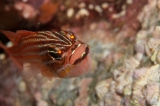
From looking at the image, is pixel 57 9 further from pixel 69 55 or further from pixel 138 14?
pixel 69 55

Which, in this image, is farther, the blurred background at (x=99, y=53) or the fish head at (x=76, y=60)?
the blurred background at (x=99, y=53)

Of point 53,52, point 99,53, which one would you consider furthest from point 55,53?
point 99,53

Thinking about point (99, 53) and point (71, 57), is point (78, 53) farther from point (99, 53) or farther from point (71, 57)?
point (99, 53)

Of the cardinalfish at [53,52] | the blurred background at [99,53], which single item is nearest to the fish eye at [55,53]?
the cardinalfish at [53,52]

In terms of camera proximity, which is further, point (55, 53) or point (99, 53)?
point (99, 53)

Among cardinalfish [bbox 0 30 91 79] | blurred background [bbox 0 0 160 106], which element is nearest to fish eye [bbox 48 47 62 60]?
cardinalfish [bbox 0 30 91 79]

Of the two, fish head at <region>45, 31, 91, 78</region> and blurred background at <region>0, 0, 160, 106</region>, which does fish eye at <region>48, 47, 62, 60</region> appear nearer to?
fish head at <region>45, 31, 91, 78</region>

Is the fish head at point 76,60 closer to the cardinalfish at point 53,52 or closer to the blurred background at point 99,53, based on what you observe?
the cardinalfish at point 53,52
